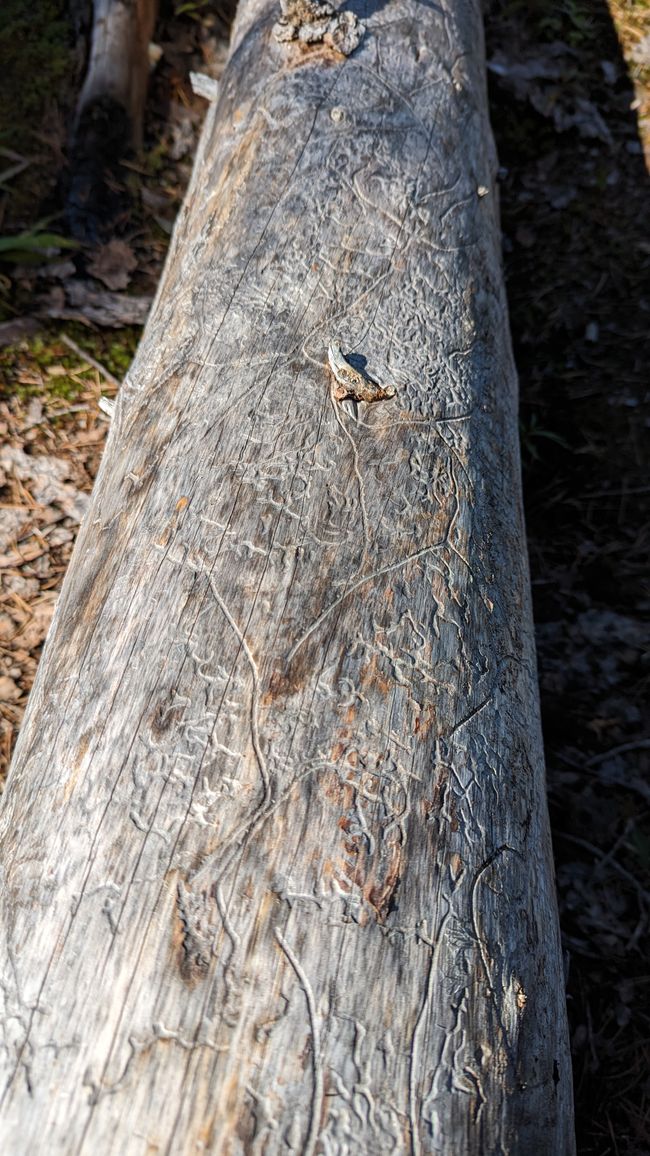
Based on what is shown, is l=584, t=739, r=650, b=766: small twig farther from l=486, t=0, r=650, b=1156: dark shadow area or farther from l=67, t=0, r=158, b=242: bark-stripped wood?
l=67, t=0, r=158, b=242: bark-stripped wood

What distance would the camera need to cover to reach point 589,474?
270cm

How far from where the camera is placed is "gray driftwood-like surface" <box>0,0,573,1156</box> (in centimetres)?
103

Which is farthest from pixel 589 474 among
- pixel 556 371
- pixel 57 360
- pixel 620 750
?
pixel 57 360

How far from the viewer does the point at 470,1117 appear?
106cm

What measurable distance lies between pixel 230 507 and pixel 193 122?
2.58 meters

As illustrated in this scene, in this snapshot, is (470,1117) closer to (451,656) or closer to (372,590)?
(451,656)

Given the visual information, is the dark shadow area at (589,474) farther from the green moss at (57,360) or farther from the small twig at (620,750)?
the green moss at (57,360)

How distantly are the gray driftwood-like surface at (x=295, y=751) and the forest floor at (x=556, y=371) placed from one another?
65 centimetres

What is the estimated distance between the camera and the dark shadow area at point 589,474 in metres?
1.89

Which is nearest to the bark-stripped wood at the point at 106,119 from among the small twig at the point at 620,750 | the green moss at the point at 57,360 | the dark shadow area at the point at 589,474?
the green moss at the point at 57,360

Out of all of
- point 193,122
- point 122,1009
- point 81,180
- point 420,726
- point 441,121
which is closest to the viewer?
point 122,1009

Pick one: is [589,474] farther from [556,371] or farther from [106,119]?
[106,119]

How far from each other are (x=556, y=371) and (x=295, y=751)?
7.01 feet

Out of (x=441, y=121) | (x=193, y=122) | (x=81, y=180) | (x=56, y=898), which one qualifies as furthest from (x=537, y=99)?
(x=56, y=898)
